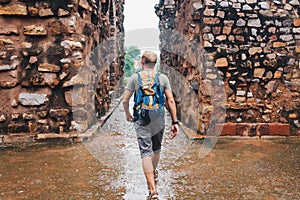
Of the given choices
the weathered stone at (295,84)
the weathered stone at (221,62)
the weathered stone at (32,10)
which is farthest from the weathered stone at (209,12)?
the weathered stone at (32,10)

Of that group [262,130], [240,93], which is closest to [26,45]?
[240,93]

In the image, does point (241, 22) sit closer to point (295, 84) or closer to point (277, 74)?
point (277, 74)

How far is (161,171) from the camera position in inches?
161

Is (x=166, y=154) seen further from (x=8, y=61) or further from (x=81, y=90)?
(x=8, y=61)

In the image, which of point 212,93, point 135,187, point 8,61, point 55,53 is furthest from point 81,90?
point 135,187

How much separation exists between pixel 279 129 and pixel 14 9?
4.70m

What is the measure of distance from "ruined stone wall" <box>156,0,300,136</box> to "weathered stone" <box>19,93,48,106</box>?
2613mm

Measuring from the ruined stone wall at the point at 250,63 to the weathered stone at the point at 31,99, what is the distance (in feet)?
8.57

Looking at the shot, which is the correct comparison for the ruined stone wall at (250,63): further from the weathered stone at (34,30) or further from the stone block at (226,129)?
the weathered stone at (34,30)

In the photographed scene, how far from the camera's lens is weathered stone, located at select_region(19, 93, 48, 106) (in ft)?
17.8

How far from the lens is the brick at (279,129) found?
6.05 meters

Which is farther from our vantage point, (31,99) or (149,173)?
(31,99)

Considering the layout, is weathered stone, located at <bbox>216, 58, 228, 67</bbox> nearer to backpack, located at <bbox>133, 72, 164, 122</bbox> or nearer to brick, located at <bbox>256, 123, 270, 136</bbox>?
brick, located at <bbox>256, 123, 270, 136</bbox>

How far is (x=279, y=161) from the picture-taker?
178 inches
